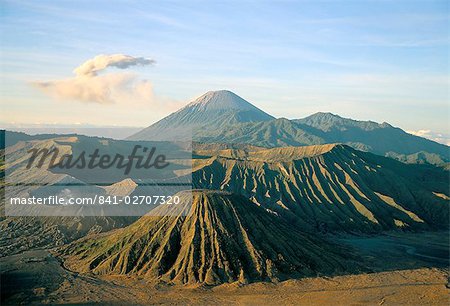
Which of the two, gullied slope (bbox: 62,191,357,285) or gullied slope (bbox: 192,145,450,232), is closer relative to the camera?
gullied slope (bbox: 62,191,357,285)

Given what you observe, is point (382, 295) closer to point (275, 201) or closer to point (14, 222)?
point (275, 201)

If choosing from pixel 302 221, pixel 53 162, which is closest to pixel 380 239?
pixel 302 221

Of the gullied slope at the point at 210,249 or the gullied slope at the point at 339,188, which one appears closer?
the gullied slope at the point at 210,249

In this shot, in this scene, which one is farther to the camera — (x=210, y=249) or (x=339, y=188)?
(x=339, y=188)

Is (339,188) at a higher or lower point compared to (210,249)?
higher
